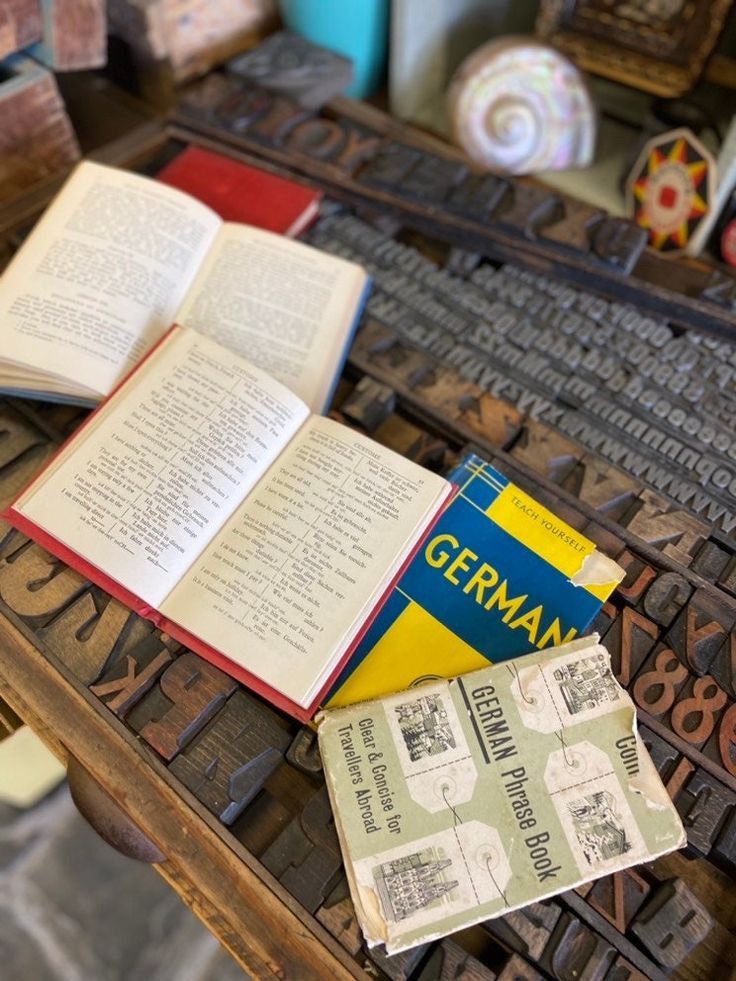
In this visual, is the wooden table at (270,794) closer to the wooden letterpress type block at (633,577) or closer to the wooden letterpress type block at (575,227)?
the wooden letterpress type block at (633,577)

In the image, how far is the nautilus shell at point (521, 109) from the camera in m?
1.18

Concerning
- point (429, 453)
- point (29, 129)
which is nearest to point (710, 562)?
point (429, 453)

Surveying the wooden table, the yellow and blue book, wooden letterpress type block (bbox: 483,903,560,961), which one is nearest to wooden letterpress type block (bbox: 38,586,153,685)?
the wooden table

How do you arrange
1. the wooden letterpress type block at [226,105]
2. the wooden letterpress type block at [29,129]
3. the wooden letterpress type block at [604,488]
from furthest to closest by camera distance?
the wooden letterpress type block at [226,105] → the wooden letterpress type block at [29,129] → the wooden letterpress type block at [604,488]

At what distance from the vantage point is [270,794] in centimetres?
77

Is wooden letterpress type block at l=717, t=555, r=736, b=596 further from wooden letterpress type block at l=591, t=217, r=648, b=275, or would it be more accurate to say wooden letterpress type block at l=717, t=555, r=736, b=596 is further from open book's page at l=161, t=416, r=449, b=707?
wooden letterpress type block at l=591, t=217, r=648, b=275

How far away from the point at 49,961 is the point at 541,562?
128 cm

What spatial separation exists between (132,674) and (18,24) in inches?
38.5

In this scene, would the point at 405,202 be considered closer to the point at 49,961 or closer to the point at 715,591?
the point at 715,591

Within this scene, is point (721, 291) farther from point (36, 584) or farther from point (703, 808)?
→ point (36, 584)

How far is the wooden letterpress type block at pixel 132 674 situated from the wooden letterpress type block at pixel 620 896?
48cm

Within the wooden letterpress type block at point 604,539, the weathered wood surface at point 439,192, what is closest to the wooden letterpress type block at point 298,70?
the weathered wood surface at point 439,192

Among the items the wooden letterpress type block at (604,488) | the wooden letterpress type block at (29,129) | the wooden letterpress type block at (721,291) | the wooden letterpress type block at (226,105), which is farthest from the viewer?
the wooden letterpress type block at (226,105)

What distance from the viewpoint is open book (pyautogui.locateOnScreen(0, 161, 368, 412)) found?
94 centimetres
